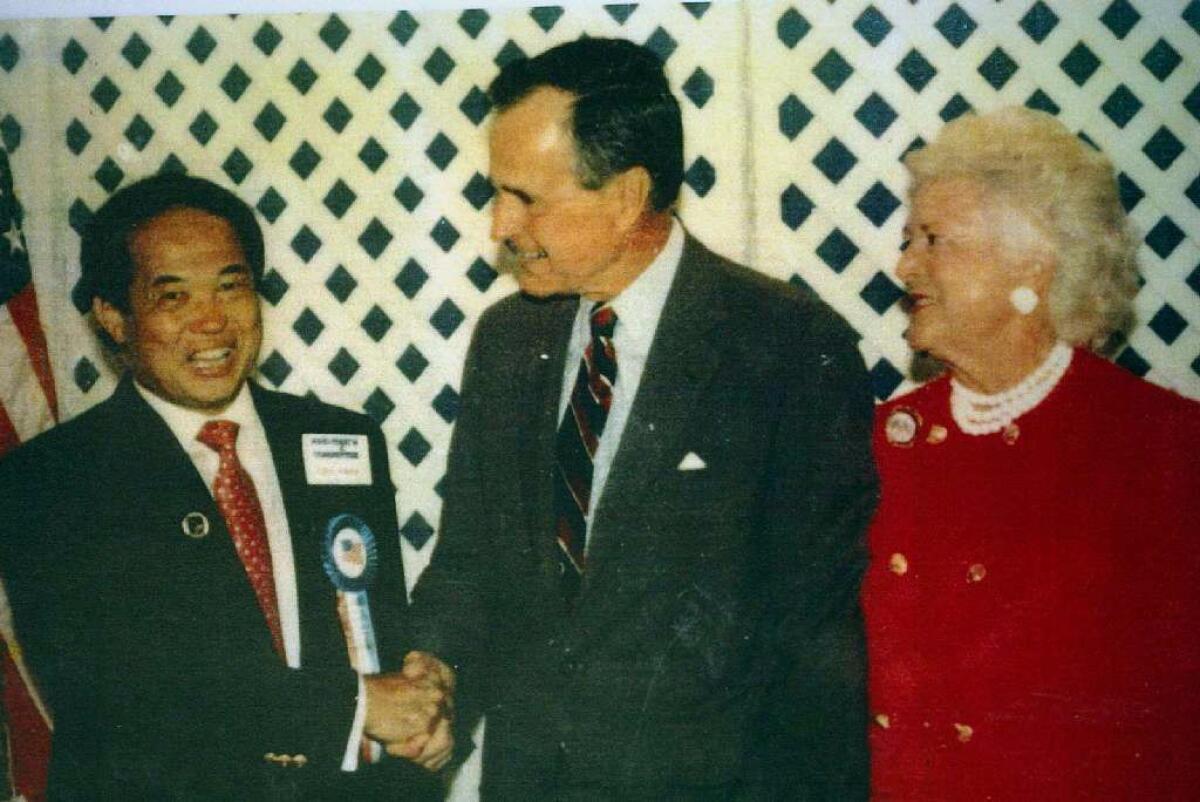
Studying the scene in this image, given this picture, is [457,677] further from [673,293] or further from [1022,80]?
[1022,80]

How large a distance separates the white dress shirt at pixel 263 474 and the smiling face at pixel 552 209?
0.54 meters

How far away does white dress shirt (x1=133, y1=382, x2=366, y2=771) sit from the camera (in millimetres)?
1750

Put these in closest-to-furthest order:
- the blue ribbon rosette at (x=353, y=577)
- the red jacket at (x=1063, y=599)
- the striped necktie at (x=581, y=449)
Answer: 1. the red jacket at (x=1063, y=599)
2. the striped necktie at (x=581, y=449)
3. the blue ribbon rosette at (x=353, y=577)

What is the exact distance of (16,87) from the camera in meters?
1.84

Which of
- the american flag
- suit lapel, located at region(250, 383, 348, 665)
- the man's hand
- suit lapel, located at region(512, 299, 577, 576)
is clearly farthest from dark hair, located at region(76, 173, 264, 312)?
the man's hand

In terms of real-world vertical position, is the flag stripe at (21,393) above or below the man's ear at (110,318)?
below

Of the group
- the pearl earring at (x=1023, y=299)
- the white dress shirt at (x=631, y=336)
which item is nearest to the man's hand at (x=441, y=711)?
the white dress shirt at (x=631, y=336)

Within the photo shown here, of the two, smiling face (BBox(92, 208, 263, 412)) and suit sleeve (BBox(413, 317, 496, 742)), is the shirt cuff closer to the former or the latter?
suit sleeve (BBox(413, 317, 496, 742))

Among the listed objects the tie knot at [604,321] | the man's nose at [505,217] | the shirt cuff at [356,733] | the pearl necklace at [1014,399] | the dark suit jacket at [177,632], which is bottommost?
the shirt cuff at [356,733]

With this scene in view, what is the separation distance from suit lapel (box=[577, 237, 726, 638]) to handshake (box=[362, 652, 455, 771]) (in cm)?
30

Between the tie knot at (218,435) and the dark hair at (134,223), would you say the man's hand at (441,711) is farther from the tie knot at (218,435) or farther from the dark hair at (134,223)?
the dark hair at (134,223)

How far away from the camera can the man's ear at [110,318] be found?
1770 mm

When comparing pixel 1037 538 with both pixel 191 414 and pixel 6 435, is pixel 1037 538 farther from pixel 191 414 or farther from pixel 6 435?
pixel 6 435

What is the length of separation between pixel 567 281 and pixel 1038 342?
750 millimetres
